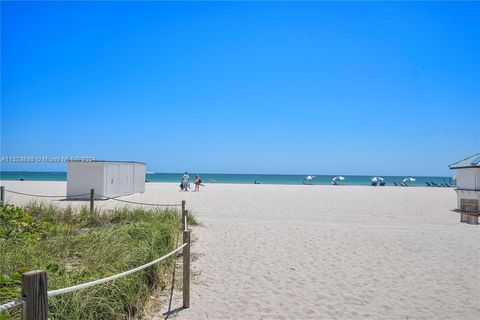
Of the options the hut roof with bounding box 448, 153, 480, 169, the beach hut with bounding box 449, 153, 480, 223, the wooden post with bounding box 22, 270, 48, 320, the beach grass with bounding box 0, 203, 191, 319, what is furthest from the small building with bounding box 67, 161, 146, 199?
the hut roof with bounding box 448, 153, 480, 169

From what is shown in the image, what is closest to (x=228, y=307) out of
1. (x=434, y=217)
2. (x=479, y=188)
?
(x=434, y=217)

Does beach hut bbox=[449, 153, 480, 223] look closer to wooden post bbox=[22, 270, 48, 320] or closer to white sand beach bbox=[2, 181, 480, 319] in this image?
white sand beach bbox=[2, 181, 480, 319]

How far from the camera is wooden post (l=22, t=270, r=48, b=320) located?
2.09 meters

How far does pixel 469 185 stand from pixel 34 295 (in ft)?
63.8

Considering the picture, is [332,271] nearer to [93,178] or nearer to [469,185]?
[469,185]

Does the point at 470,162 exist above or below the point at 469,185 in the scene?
above

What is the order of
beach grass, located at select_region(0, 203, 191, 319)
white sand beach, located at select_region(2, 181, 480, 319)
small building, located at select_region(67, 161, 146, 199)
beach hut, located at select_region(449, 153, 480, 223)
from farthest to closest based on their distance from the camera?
small building, located at select_region(67, 161, 146, 199)
beach hut, located at select_region(449, 153, 480, 223)
white sand beach, located at select_region(2, 181, 480, 319)
beach grass, located at select_region(0, 203, 191, 319)

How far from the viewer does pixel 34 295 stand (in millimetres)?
2117

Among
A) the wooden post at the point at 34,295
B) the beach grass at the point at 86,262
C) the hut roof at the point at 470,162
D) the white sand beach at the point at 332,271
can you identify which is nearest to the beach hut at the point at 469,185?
the hut roof at the point at 470,162

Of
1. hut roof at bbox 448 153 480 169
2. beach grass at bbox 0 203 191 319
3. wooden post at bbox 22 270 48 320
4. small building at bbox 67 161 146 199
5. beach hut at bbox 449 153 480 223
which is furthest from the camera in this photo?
small building at bbox 67 161 146 199

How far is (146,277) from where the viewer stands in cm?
530

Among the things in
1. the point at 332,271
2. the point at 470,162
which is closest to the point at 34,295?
the point at 332,271

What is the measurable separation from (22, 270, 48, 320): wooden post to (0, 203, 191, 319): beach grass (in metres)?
1.32

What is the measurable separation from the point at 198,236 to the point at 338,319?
577 cm
